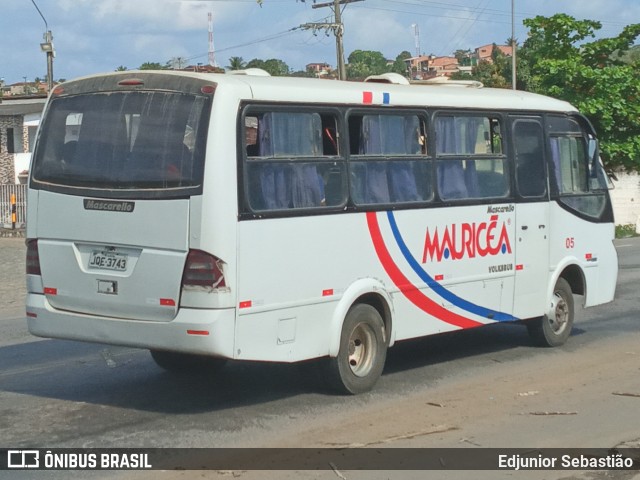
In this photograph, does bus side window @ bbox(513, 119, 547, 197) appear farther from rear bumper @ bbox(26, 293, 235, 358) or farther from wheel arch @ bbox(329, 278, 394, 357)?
rear bumper @ bbox(26, 293, 235, 358)

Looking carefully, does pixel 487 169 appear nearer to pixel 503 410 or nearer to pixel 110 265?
pixel 503 410

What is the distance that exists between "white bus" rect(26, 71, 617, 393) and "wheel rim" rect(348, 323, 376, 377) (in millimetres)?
13

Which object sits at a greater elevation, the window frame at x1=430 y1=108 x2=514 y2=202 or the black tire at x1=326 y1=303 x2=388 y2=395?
the window frame at x1=430 y1=108 x2=514 y2=202

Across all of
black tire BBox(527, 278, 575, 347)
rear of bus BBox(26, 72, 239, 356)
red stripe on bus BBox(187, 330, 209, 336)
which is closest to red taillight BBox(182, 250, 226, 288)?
rear of bus BBox(26, 72, 239, 356)

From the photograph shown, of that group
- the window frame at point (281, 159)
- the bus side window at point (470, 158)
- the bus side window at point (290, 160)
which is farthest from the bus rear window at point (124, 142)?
the bus side window at point (470, 158)

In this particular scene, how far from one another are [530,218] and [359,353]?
10.1 feet

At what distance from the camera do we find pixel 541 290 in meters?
12.4

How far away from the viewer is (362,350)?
10172 millimetres

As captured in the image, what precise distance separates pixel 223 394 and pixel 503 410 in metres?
2.42

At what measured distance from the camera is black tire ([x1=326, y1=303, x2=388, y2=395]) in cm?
979

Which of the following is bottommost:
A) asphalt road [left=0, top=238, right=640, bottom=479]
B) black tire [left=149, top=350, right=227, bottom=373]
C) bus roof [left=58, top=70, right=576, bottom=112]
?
asphalt road [left=0, top=238, right=640, bottom=479]

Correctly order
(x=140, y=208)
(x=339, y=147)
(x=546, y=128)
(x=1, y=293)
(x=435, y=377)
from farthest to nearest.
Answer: (x=1, y=293) < (x=546, y=128) < (x=435, y=377) < (x=339, y=147) < (x=140, y=208)

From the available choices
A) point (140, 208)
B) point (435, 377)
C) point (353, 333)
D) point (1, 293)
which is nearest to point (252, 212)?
point (140, 208)

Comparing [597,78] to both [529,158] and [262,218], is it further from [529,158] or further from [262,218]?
[262,218]
